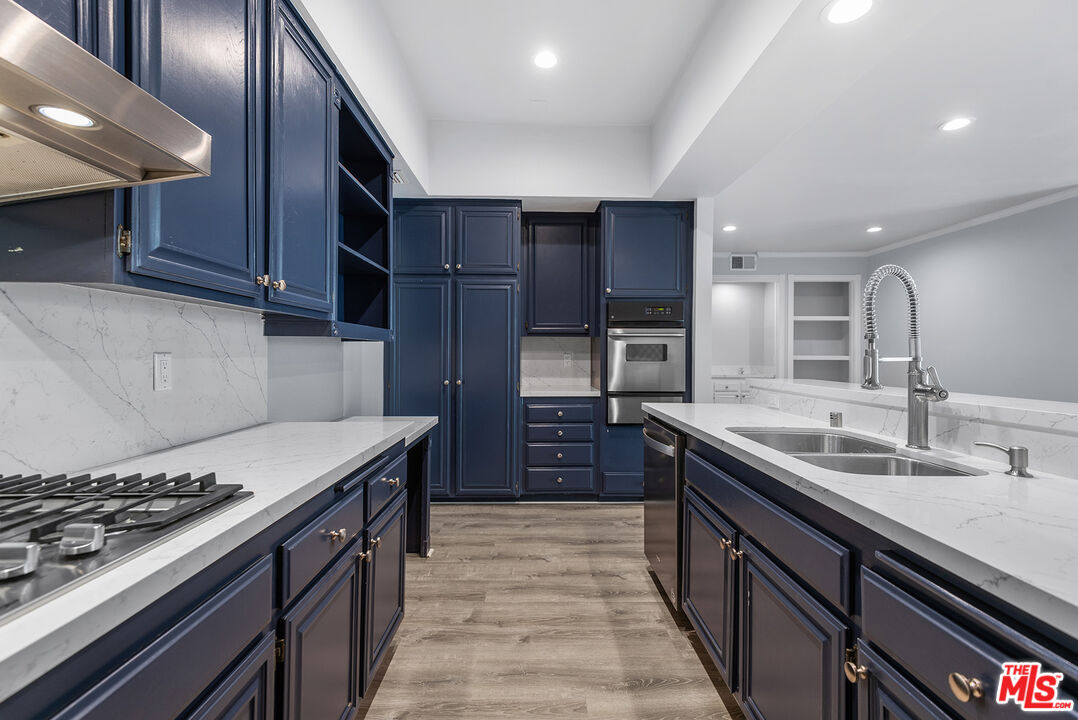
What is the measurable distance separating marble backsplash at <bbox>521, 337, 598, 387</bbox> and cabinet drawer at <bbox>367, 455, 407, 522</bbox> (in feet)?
7.88

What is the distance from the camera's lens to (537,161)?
3.53m

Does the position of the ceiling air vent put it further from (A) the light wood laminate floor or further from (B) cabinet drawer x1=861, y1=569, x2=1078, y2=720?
(B) cabinet drawer x1=861, y1=569, x2=1078, y2=720

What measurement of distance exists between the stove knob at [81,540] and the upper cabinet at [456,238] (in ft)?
10.1

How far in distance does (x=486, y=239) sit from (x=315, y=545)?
2.87 m

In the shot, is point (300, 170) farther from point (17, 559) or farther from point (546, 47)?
point (546, 47)

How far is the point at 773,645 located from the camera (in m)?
1.22

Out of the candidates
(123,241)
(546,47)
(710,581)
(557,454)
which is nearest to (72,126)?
(123,241)

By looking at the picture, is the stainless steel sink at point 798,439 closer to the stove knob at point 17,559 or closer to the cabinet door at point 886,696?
the cabinet door at point 886,696

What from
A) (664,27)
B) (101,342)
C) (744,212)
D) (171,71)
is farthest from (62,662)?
(744,212)

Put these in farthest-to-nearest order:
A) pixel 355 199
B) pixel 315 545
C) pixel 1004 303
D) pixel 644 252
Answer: pixel 1004 303 < pixel 644 252 < pixel 355 199 < pixel 315 545

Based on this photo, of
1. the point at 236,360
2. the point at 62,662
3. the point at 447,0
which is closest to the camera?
the point at 62,662

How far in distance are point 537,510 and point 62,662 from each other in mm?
3172

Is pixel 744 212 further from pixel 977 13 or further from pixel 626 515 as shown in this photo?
pixel 626 515

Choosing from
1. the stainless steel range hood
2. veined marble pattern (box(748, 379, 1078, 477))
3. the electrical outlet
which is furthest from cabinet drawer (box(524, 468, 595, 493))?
the stainless steel range hood
